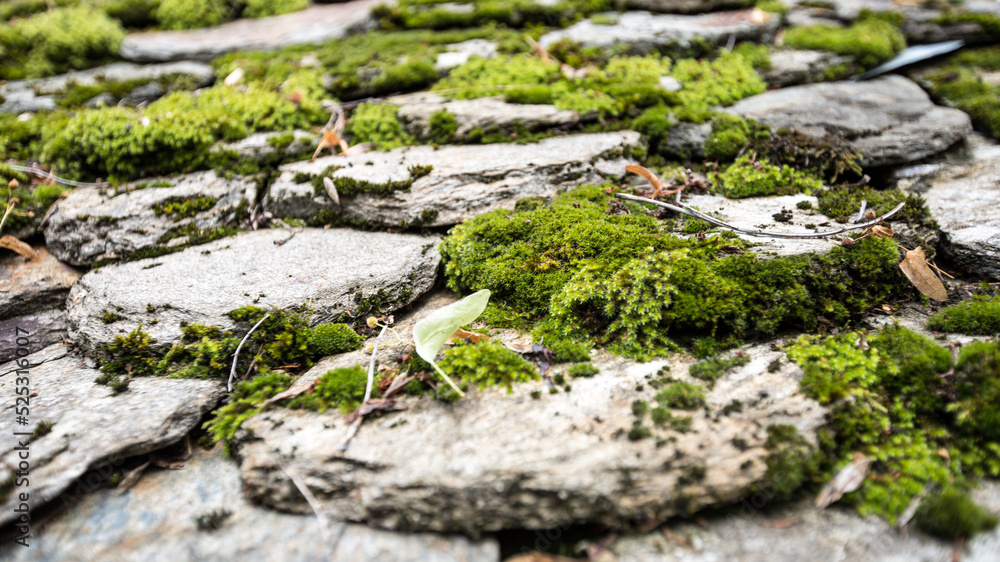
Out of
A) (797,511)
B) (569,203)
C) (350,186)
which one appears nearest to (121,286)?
(350,186)

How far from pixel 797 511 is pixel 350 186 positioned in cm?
601

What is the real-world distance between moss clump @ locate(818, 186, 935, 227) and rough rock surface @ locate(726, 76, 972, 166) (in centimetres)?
105

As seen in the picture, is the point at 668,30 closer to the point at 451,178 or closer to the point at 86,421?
the point at 451,178

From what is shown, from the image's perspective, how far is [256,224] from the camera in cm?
684

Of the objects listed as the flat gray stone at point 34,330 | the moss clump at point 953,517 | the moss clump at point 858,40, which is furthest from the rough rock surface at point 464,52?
the moss clump at point 953,517

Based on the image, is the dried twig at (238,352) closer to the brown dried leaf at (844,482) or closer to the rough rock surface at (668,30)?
the brown dried leaf at (844,482)

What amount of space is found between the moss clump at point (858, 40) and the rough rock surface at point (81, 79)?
11584 mm

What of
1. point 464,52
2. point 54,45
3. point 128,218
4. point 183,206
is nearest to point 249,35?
point 54,45

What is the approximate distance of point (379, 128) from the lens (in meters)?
7.69

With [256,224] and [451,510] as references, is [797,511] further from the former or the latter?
[256,224]

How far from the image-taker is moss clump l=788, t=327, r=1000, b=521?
358 cm

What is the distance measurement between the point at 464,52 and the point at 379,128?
267 cm

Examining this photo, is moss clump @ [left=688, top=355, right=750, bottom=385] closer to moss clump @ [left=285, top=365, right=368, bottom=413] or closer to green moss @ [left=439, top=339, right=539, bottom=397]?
green moss @ [left=439, top=339, right=539, bottom=397]

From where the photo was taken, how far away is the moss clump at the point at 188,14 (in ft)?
36.5
